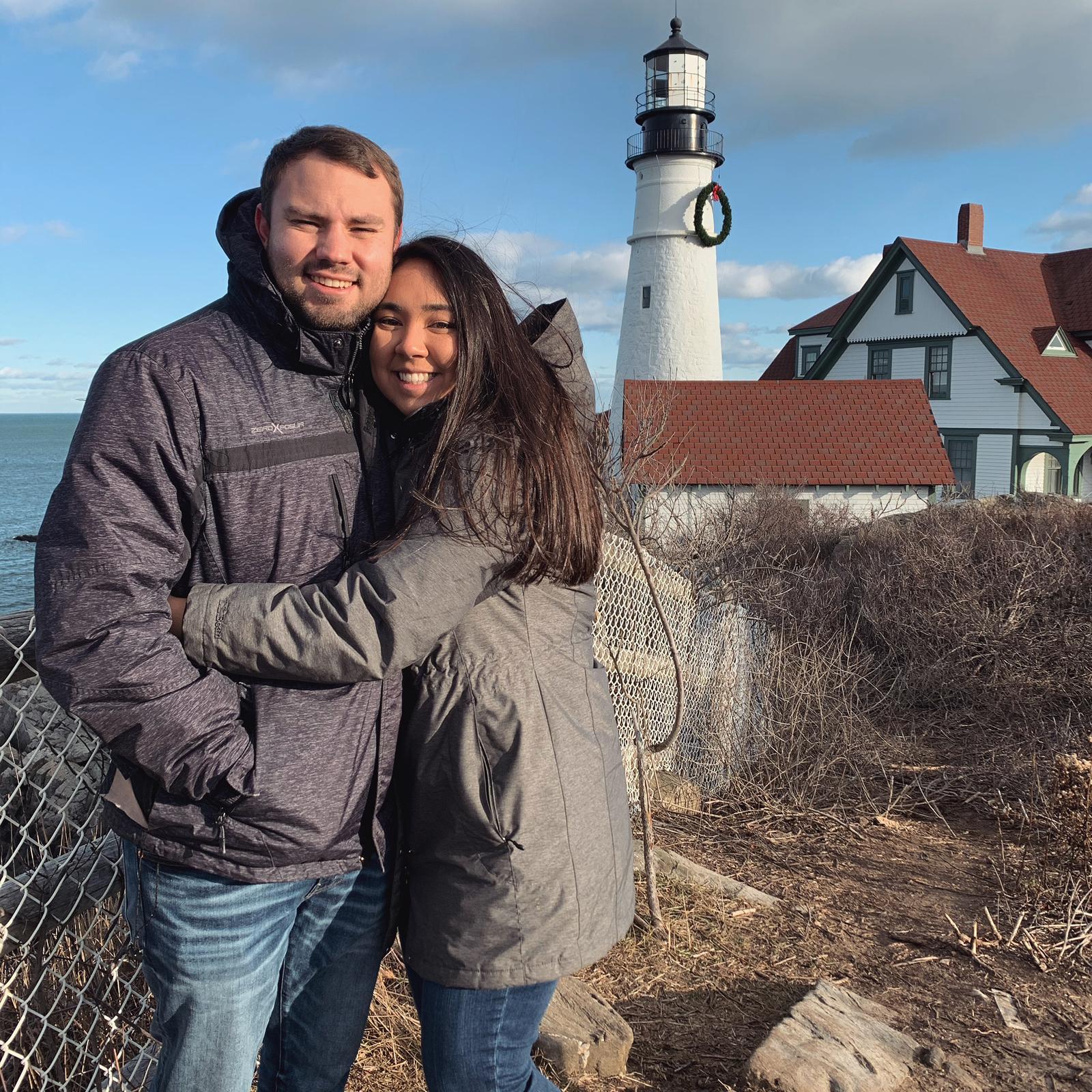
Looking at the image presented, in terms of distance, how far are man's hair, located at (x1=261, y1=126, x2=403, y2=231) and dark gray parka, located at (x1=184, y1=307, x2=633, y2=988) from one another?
81cm

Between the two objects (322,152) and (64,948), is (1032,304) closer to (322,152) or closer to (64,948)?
(322,152)

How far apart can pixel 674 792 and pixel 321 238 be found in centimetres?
467

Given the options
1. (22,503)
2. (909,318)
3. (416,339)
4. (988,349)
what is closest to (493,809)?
(416,339)

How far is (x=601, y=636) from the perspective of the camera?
4.78m

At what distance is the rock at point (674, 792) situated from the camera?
596cm

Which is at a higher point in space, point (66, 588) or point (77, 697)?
point (66, 588)

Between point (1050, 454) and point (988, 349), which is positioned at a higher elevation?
point (988, 349)

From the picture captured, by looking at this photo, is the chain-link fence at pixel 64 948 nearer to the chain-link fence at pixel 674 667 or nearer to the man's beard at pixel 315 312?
the man's beard at pixel 315 312

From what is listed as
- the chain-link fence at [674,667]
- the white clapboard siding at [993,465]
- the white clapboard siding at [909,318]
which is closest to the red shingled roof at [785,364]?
the white clapboard siding at [909,318]

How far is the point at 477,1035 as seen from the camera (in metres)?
2.08

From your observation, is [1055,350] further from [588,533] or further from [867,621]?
[588,533]

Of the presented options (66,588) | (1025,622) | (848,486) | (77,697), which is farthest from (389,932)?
(848,486)

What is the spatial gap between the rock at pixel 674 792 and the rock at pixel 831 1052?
8.09 ft

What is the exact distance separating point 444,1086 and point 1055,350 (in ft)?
93.4
